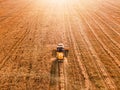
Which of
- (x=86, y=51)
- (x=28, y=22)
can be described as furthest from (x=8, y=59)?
(x=28, y=22)

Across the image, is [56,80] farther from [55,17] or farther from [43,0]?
[43,0]

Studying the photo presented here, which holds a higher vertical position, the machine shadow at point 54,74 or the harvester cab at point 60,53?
the machine shadow at point 54,74

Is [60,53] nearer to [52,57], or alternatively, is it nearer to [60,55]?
[60,55]

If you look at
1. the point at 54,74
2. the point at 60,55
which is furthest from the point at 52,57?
the point at 54,74

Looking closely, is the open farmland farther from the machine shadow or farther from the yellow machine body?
the yellow machine body

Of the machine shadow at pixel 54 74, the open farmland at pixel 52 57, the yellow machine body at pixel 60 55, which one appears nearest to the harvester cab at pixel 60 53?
the yellow machine body at pixel 60 55

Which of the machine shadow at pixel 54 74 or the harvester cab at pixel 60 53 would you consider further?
the harvester cab at pixel 60 53

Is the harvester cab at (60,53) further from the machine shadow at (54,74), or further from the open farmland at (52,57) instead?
the machine shadow at (54,74)
